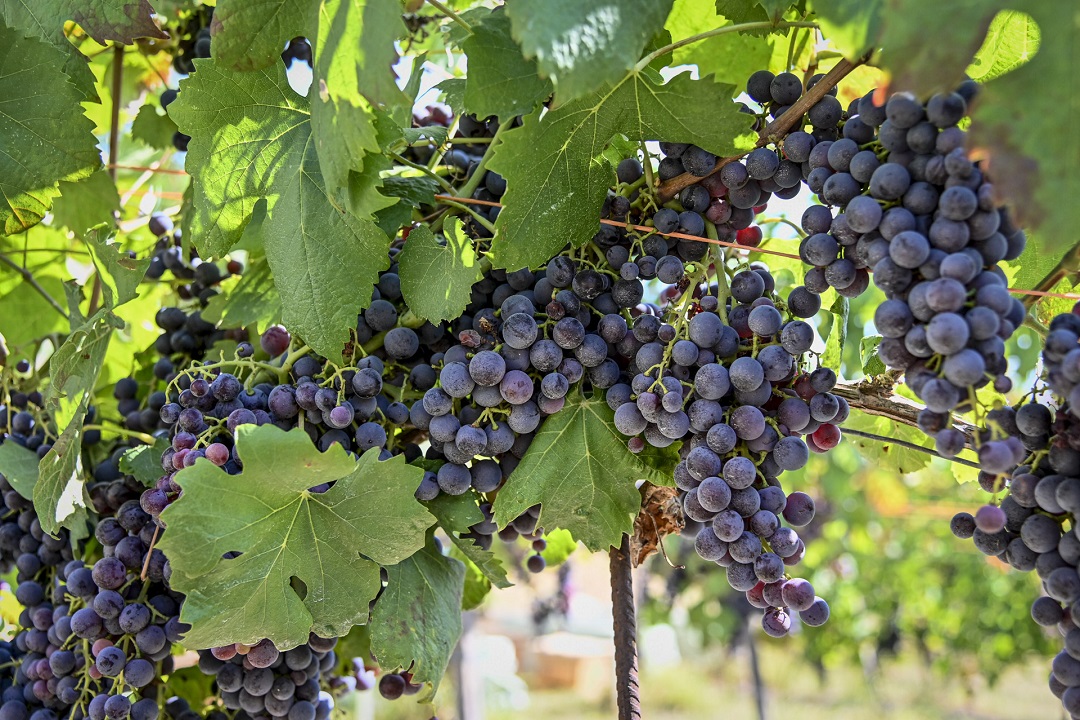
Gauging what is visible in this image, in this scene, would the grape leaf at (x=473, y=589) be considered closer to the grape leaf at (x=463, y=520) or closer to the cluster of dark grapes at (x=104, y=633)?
the grape leaf at (x=463, y=520)

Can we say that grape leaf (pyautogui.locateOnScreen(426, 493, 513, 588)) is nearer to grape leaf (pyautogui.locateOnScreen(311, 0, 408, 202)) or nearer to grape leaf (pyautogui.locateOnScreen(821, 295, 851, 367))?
grape leaf (pyautogui.locateOnScreen(311, 0, 408, 202))

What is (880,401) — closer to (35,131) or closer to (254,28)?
(254,28)

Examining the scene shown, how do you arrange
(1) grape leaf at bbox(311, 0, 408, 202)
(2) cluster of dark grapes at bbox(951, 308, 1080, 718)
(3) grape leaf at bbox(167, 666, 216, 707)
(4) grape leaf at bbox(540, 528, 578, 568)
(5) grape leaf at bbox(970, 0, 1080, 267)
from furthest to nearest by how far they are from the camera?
(4) grape leaf at bbox(540, 528, 578, 568) < (3) grape leaf at bbox(167, 666, 216, 707) < (1) grape leaf at bbox(311, 0, 408, 202) < (2) cluster of dark grapes at bbox(951, 308, 1080, 718) < (5) grape leaf at bbox(970, 0, 1080, 267)

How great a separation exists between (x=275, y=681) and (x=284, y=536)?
305 mm

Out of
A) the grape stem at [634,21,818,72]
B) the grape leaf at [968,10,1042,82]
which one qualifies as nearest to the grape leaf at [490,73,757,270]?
the grape stem at [634,21,818,72]

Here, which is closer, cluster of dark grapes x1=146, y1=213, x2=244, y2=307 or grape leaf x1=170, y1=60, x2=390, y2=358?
grape leaf x1=170, y1=60, x2=390, y2=358

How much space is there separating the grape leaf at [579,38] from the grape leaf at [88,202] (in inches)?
42.2

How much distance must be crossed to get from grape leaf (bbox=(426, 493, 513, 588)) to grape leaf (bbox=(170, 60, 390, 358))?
0.76 feet

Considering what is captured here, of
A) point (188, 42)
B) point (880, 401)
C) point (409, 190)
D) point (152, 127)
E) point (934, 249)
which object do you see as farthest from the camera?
point (152, 127)

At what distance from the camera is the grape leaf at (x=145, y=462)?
120cm

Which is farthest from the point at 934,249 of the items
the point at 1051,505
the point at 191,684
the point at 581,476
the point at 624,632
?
the point at 191,684

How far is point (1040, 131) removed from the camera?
67 centimetres

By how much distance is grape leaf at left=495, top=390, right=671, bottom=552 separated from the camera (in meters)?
1.09

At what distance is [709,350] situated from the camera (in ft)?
3.26
